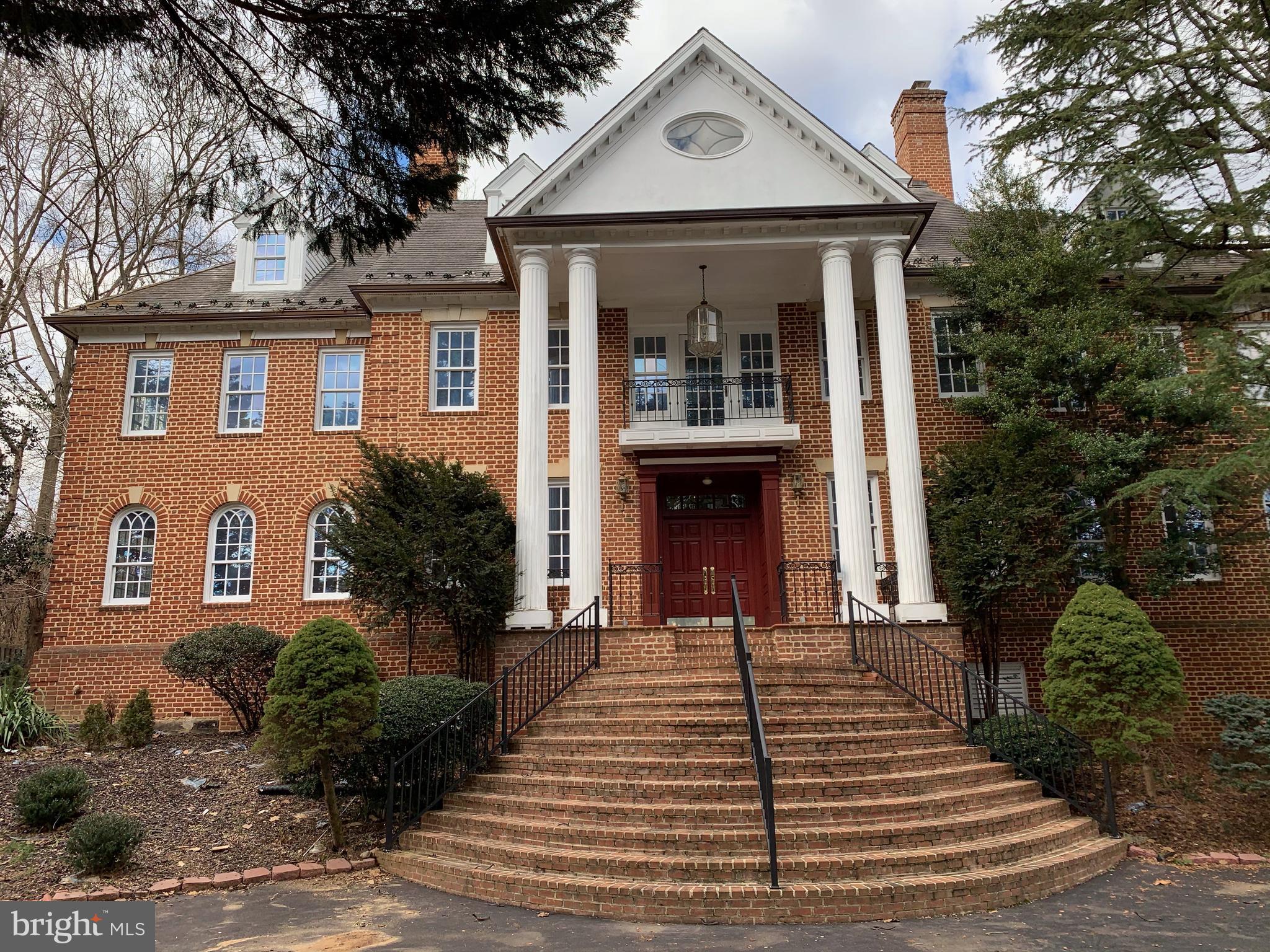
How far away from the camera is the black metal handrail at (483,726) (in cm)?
872

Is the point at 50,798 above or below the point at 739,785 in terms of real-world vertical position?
below

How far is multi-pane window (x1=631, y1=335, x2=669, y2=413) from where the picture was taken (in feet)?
51.4

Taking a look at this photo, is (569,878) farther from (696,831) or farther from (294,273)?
(294,273)

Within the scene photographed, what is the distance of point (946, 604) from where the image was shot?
13047mm

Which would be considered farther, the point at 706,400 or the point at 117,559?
the point at 706,400

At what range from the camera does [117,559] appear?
15570 millimetres

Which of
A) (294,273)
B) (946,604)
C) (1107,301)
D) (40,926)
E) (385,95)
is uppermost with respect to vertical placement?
(294,273)

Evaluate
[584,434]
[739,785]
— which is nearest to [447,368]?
[584,434]

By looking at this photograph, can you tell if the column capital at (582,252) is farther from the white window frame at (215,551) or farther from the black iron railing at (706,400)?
the white window frame at (215,551)

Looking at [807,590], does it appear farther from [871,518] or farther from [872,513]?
[872,513]

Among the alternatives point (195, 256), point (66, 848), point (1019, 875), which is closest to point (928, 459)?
point (1019, 875)

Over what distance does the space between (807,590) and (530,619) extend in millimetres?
4684

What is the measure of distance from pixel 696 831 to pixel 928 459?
9351 mm

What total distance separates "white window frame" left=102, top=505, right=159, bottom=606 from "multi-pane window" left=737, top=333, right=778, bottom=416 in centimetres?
1077
